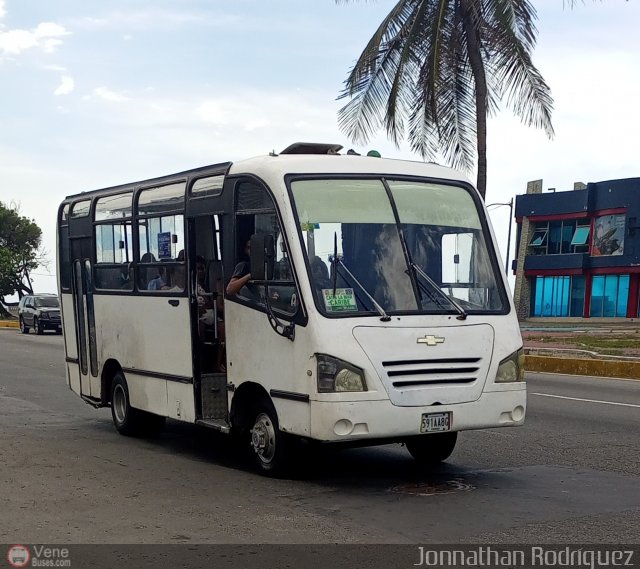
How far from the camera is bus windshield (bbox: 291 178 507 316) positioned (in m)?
8.12

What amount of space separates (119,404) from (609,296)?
1779 inches

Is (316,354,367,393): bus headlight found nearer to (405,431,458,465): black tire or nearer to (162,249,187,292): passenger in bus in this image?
(405,431,458,465): black tire

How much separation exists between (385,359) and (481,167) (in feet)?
57.5

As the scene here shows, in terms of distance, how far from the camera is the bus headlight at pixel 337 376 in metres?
7.66

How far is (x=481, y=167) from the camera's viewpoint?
2459 centimetres

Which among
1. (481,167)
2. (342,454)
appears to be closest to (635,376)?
(481,167)

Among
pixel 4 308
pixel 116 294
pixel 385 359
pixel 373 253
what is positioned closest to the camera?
pixel 385 359

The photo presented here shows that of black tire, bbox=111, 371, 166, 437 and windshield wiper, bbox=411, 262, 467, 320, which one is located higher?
windshield wiper, bbox=411, 262, 467, 320

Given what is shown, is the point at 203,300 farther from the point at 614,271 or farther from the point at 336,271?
the point at 614,271

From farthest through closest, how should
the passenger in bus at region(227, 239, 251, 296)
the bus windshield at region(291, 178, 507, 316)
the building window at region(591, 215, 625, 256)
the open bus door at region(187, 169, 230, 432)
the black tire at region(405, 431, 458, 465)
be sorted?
1. the building window at region(591, 215, 625, 256)
2. the open bus door at region(187, 169, 230, 432)
3. the black tire at region(405, 431, 458, 465)
4. the passenger in bus at region(227, 239, 251, 296)
5. the bus windshield at region(291, 178, 507, 316)

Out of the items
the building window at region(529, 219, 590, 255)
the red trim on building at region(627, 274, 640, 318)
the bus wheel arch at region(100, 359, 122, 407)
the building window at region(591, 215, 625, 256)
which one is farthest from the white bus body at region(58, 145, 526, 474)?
the building window at region(529, 219, 590, 255)

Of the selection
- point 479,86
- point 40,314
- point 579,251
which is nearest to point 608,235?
point 579,251

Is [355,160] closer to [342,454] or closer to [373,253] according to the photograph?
[373,253]

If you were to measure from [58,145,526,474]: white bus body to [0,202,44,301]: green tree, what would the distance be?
193 feet
